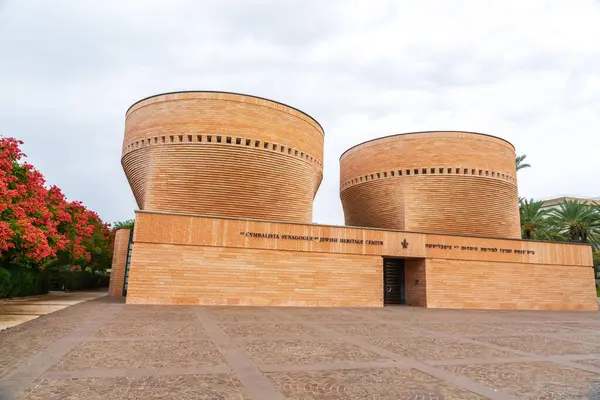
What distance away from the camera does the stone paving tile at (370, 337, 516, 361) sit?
6.31 m

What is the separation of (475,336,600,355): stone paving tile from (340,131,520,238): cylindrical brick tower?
1269 cm

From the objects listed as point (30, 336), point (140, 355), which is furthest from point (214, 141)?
point (140, 355)

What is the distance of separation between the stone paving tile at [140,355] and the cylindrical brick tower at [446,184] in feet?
55.2

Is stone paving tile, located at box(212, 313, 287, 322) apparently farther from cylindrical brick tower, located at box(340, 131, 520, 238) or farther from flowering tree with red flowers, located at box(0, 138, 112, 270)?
cylindrical brick tower, located at box(340, 131, 520, 238)

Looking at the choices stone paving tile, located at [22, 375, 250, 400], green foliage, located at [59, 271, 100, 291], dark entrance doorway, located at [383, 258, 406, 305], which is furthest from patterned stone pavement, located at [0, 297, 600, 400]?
green foliage, located at [59, 271, 100, 291]

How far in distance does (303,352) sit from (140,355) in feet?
7.92

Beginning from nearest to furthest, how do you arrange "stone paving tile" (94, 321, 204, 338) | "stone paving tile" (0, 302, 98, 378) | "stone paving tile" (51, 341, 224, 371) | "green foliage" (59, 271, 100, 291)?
1. "stone paving tile" (51, 341, 224, 371)
2. "stone paving tile" (0, 302, 98, 378)
3. "stone paving tile" (94, 321, 204, 338)
4. "green foliage" (59, 271, 100, 291)

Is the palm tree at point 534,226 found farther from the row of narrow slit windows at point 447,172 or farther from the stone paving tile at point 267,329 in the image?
the stone paving tile at point 267,329

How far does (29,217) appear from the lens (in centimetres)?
1488

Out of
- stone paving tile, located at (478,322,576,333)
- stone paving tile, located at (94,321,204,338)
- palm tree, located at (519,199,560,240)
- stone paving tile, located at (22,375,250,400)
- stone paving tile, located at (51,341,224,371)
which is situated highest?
palm tree, located at (519,199,560,240)

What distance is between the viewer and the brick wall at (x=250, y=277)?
559 inches

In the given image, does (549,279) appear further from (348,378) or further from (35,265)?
(35,265)

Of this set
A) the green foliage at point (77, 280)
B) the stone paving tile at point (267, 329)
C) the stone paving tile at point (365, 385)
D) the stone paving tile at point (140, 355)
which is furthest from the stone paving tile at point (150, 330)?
the green foliage at point (77, 280)

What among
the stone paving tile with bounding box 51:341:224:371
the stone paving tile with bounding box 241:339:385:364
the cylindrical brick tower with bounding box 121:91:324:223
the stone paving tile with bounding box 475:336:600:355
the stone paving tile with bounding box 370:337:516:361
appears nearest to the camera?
the stone paving tile with bounding box 51:341:224:371
